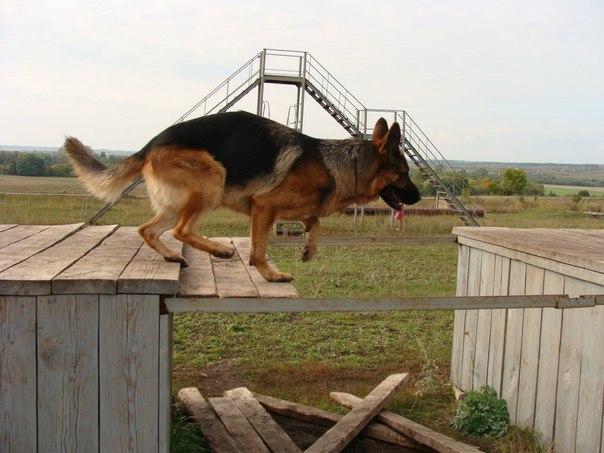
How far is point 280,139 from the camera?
4.58 meters

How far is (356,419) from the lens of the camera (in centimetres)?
571

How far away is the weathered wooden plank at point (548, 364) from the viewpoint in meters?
5.21

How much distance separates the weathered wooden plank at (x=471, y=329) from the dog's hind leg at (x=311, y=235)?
2.67 metres

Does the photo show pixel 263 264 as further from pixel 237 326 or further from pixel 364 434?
pixel 237 326

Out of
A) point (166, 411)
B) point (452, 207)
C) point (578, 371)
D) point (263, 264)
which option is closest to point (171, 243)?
point (263, 264)

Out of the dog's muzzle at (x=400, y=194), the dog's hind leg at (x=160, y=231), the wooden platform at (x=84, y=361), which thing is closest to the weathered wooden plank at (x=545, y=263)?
the dog's muzzle at (x=400, y=194)

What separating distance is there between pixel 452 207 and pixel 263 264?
58.7 ft

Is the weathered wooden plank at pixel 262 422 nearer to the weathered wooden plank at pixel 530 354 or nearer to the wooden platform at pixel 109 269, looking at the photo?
the wooden platform at pixel 109 269

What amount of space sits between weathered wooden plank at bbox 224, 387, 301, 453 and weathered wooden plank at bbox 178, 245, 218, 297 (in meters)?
1.75

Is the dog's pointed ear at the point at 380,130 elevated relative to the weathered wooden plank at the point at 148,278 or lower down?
elevated

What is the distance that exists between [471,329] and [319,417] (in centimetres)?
211

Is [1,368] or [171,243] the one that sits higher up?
[171,243]

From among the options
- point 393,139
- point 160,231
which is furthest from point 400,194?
point 160,231

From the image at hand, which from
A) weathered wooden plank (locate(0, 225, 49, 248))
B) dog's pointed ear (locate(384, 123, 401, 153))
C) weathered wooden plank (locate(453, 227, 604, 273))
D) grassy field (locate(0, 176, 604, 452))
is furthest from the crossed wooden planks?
dog's pointed ear (locate(384, 123, 401, 153))
